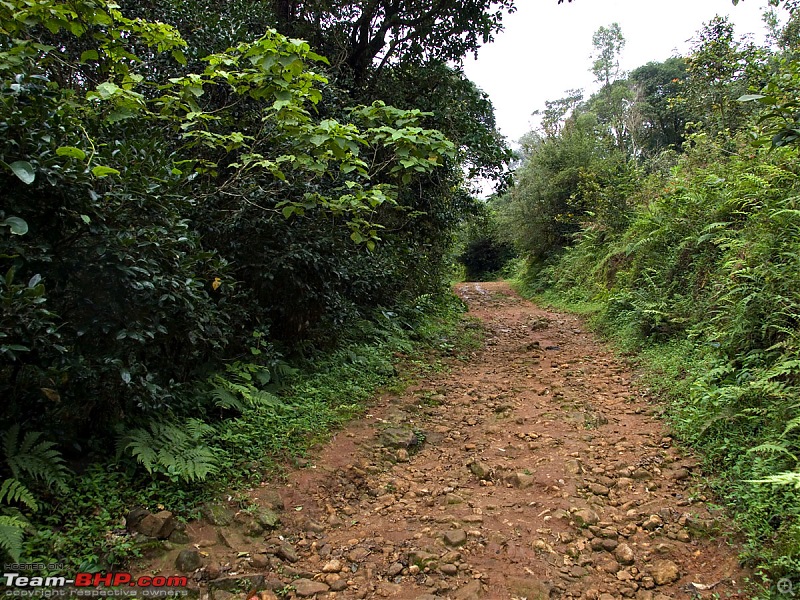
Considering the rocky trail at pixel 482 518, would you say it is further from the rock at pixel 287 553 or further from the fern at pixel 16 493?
the fern at pixel 16 493

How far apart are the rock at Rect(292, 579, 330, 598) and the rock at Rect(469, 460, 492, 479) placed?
5.58 feet

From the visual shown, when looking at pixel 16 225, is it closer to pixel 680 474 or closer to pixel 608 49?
pixel 680 474

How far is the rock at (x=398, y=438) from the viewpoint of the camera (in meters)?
4.51

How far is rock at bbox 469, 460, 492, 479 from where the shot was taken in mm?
3955

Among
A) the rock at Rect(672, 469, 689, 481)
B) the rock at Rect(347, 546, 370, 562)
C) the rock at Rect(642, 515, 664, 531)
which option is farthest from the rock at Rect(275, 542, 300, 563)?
the rock at Rect(672, 469, 689, 481)

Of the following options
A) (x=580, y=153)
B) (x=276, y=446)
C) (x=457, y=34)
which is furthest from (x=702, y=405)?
(x=580, y=153)

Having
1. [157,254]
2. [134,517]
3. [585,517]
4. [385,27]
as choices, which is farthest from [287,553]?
[385,27]

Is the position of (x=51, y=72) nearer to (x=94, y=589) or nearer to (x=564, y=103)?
(x=94, y=589)

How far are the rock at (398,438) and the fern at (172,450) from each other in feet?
5.35

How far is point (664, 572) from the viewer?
266 centimetres

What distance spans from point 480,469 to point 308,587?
1.83 metres

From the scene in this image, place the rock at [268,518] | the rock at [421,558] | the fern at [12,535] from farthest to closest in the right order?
1. the rock at [268,518]
2. the rock at [421,558]
3. the fern at [12,535]

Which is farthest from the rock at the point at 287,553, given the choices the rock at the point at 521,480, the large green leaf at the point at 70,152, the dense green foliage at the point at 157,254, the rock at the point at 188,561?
the large green leaf at the point at 70,152

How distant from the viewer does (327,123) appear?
3.85 metres
